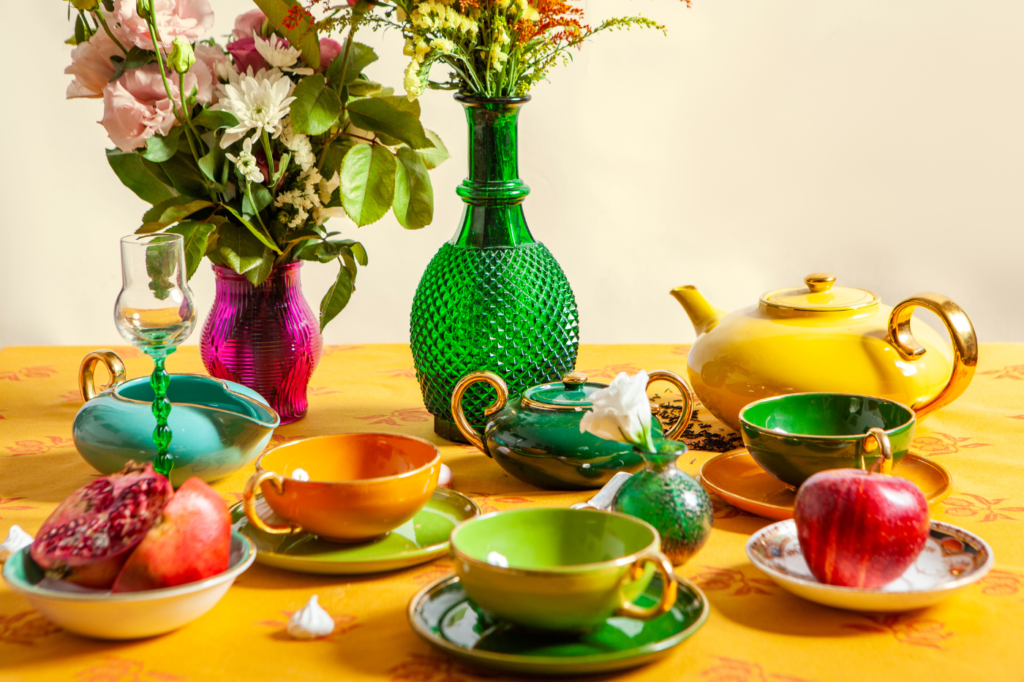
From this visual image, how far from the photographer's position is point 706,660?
23.9 inches

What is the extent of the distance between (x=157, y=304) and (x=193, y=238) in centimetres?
17

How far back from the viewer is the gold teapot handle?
0.98m

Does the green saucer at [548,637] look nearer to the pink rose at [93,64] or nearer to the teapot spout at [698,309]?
the teapot spout at [698,309]

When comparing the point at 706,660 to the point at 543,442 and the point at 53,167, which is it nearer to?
the point at 543,442

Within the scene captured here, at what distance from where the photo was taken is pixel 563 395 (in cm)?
92

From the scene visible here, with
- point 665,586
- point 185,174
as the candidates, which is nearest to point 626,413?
point 665,586

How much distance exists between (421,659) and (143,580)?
0.19m

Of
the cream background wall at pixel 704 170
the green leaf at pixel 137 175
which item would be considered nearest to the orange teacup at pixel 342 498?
the green leaf at pixel 137 175

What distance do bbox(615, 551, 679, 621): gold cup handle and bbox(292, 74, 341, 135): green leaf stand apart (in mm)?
641

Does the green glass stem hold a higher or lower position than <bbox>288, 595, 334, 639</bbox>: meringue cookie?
higher

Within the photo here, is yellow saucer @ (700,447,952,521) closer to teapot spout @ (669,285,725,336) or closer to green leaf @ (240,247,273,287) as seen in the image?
teapot spout @ (669,285,725,336)

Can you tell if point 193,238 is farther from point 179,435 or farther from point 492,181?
point 492,181

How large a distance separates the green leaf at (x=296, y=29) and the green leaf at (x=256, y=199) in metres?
0.15

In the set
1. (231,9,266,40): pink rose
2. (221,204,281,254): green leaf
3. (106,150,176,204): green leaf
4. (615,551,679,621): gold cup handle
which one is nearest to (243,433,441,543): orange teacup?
(615,551,679,621): gold cup handle
